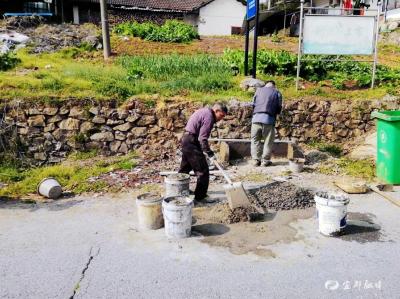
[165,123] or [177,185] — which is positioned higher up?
[165,123]

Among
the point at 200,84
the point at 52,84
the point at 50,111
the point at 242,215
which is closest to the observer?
the point at 242,215

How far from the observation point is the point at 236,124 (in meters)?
9.80

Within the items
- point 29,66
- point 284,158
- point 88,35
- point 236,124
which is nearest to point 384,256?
point 284,158

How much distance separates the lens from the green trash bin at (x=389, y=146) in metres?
7.29

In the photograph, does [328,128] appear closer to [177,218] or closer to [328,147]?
[328,147]

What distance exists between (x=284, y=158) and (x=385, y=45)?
43.8 feet

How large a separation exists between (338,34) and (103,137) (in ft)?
21.5

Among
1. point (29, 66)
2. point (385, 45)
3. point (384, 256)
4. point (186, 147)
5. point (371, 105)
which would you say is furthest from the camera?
point (385, 45)

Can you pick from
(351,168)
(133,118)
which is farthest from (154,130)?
(351,168)

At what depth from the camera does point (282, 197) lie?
6.71 meters

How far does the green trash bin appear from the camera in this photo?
7289 mm

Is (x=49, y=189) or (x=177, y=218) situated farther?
(x=49, y=189)

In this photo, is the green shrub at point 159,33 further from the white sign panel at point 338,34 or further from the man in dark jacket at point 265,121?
the man in dark jacket at point 265,121

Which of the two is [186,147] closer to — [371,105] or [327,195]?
[327,195]
